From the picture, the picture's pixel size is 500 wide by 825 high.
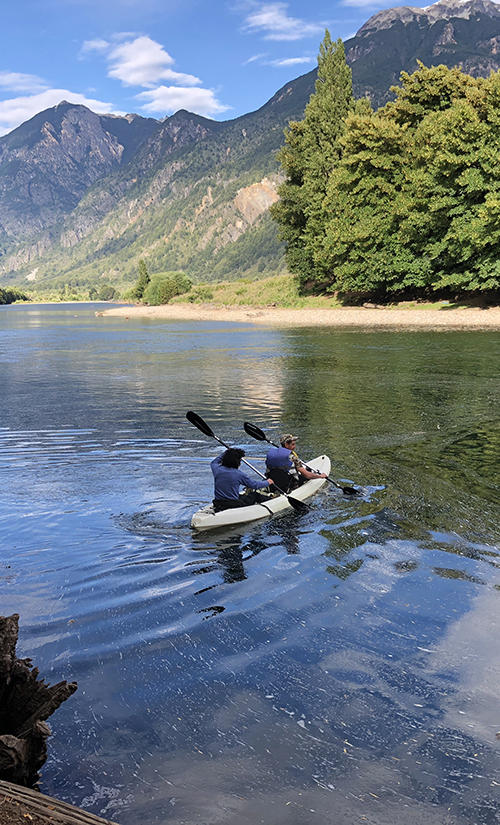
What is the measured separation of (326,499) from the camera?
13602 mm

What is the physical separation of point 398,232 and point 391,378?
33070 mm

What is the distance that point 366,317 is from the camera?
59.3m

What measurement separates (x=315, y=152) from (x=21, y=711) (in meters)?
75.1

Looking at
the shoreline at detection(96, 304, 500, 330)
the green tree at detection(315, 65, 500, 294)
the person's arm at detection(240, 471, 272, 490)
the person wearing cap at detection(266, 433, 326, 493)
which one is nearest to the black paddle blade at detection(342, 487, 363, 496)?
the person wearing cap at detection(266, 433, 326, 493)

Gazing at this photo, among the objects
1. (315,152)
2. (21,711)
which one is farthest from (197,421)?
(315,152)

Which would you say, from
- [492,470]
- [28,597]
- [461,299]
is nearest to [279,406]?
[492,470]

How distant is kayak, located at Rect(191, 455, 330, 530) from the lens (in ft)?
38.7

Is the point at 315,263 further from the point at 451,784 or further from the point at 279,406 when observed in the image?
the point at 451,784

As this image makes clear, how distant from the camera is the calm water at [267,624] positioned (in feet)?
17.2

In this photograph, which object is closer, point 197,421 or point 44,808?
point 44,808

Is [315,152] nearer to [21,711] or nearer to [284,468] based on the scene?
[284,468]

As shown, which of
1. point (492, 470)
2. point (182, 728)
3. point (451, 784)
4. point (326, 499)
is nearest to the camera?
point (451, 784)

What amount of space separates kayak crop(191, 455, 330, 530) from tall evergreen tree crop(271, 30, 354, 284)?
59.2 meters

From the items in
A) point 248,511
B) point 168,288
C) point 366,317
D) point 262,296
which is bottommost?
point 248,511
